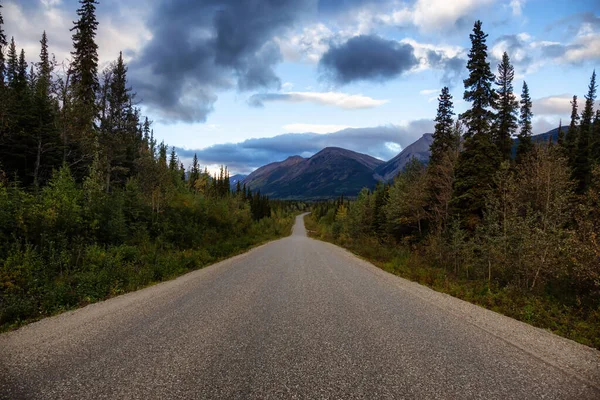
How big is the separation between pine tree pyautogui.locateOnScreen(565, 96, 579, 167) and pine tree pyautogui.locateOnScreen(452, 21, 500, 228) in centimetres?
2231

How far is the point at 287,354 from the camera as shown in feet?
14.8

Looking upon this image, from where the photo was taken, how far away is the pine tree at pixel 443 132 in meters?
32.8

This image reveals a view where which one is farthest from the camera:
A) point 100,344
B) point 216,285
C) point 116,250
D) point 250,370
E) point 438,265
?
point 438,265

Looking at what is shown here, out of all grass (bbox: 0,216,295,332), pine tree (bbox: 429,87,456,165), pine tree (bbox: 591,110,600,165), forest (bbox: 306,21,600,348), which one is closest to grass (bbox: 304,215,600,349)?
forest (bbox: 306,21,600,348)

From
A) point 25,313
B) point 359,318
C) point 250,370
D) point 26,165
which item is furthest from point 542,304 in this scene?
point 26,165

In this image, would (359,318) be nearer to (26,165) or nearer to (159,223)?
(159,223)

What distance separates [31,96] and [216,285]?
26.6 m

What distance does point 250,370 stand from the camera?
156 inches

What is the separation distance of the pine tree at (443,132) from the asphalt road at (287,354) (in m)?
28.4

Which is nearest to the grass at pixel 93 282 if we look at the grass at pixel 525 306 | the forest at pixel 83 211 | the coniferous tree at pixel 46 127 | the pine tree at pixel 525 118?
the forest at pixel 83 211

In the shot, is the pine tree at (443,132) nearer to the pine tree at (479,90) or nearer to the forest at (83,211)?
the pine tree at (479,90)

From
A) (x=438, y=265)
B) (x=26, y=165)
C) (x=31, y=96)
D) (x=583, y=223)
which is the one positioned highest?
(x=31, y=96)

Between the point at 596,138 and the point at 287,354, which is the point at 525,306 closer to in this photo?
the point at 287,354

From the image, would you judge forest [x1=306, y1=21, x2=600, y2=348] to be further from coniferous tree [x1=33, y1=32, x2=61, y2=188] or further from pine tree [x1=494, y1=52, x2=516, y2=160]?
coniferous tree [x1=33, y1=32, x2=61, y2=188]
